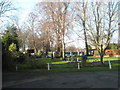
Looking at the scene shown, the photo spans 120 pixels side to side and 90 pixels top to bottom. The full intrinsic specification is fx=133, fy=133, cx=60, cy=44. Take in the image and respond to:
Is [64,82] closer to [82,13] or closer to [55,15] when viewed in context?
[82,13]

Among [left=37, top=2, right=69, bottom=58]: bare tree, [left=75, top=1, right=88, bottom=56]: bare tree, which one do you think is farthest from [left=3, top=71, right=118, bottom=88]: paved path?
[left=37, top=2, right=69, bottom=58]: bare tree

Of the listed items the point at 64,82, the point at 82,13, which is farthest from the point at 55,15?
the point at 64,82

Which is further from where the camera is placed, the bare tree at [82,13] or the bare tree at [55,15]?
the bare tree at [55,15]

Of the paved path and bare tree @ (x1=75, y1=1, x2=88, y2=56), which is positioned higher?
bare tree @ (x1=75, y1=1, x2=88, y2=56)

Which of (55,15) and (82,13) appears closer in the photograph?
(82,13)

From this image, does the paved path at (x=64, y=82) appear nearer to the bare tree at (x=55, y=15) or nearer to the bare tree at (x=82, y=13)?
the bare tree at (x=82, y=13)

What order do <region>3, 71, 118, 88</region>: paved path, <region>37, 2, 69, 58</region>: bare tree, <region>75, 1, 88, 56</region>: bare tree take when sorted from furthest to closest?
1. <region>37, 2, 69, 58</region>: bare tree
2. <region>75, 1, 88, 56</region>: bare tree
3. <region>3, 71, 118, 88</region>: paved path

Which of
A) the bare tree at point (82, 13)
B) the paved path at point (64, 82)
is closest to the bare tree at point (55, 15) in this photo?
the bare tree at point (82, 13)

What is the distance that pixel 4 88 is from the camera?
7.53 meters

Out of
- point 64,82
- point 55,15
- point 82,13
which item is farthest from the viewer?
point 55,15

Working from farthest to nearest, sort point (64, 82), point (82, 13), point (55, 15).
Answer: point (55, 15) → point (82, 13) → point (64, 82)

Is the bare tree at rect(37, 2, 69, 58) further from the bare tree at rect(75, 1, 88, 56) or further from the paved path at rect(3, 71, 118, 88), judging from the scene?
the paved path at rect(3, 71, 118, 88)

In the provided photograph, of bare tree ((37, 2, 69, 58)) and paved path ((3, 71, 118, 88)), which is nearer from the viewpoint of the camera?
paved path ((3, 71, 118, 88))

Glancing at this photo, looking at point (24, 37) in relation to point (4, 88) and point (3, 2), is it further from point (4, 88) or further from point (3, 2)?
point (4, 88)
